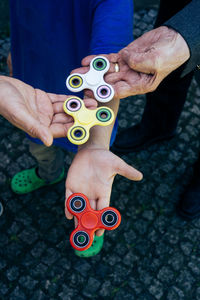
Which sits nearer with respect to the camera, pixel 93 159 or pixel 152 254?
pixel 93 159

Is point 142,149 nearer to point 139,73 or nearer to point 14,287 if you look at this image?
point 139,73

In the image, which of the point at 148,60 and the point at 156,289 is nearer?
the point at 148,60

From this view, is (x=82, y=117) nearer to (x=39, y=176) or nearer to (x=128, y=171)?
(x=128, y=171)

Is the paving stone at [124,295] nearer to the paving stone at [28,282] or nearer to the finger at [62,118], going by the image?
the paving stone at [28,282]

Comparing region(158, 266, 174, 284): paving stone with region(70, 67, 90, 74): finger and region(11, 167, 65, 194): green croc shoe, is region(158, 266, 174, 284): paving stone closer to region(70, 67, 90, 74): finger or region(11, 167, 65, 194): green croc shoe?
region(11, 167, 65, 194): green croc shoe

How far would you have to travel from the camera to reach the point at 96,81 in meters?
2.17

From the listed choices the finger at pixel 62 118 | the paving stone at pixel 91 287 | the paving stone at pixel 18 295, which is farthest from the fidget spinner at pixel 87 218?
the paving stone at pixel 18 295

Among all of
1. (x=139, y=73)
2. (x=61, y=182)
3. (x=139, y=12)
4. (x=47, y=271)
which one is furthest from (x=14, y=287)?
(x=139, y=12)

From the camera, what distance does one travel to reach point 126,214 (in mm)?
3342

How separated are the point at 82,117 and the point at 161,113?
62.1 inches

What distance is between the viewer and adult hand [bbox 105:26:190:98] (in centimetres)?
206

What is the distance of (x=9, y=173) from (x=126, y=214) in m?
1.38

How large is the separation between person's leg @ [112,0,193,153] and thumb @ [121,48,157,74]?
2.22 feet

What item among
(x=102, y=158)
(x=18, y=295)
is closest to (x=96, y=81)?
(x=102, y=158)
